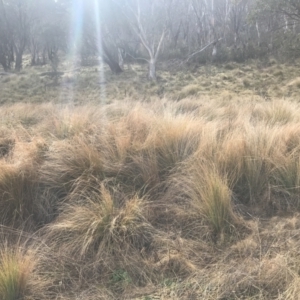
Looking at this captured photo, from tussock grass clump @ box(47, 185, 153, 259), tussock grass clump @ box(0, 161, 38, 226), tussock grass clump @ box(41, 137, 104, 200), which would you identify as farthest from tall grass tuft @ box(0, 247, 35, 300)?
tussock grass clump @ box(41, 137, 104, 200)

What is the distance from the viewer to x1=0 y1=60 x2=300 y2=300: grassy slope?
7.79 ft

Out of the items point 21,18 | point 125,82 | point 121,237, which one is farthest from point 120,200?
point 21,18

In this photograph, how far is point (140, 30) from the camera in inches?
837

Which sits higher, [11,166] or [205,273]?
[11,166]

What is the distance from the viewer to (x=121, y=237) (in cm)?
282

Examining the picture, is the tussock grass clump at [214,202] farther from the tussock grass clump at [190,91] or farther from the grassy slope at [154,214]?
the tussock grass clump at [190,91]

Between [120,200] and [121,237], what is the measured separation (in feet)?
1.76

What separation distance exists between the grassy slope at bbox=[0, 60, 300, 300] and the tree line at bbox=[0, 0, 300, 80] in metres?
11.4

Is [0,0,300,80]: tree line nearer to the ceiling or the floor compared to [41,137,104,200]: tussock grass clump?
nearer to the ceiling

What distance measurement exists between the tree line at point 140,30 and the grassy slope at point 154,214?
1135 cm

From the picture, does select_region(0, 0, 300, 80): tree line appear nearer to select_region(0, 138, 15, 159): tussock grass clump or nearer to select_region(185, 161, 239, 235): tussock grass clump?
select_region(0, 138, 15, 159): tussock grass clump

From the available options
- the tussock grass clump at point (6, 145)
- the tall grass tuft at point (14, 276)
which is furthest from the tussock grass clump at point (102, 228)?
the tussock grass clump at point (6, 145)

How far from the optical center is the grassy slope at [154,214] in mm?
2375

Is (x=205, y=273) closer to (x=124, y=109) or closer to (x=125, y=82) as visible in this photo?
(x=124, y=109)
